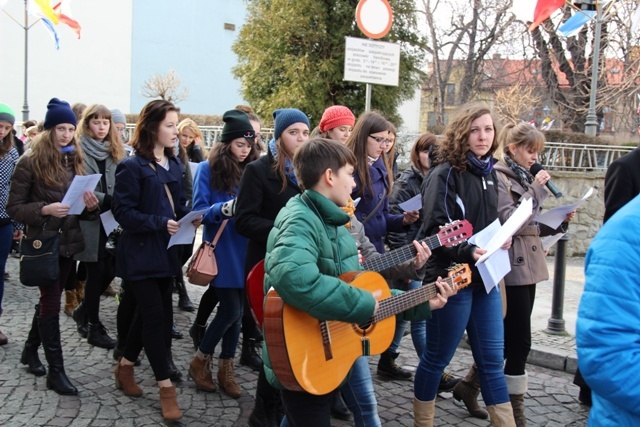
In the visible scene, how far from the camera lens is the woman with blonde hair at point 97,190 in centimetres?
571

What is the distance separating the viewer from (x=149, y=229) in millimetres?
4230

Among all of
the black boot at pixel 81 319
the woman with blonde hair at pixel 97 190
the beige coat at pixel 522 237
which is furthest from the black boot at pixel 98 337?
the beige coat at pixel 522 237

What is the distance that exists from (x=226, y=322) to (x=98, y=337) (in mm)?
1661

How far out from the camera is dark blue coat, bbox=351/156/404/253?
4.69 m

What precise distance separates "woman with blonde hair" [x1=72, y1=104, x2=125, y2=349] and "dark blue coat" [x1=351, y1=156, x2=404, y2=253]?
2334 millimetres

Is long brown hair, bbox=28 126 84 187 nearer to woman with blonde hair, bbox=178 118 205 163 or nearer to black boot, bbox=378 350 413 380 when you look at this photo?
woman with blonde hair, bbox=178 118 205 163

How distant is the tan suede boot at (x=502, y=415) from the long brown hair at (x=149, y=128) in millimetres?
2680

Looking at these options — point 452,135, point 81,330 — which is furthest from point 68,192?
point 452,135

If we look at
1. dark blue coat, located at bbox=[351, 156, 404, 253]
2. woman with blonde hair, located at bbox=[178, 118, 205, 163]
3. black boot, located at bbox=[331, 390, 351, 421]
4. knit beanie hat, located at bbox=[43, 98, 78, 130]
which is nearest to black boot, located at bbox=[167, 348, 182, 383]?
black boot, located at bbox=[331, 390, 351, 421]

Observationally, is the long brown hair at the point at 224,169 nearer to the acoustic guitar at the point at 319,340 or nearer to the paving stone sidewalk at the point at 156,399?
the paving stone sidewalk at the point at 156,399

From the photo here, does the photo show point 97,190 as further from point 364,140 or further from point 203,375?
point 364,140

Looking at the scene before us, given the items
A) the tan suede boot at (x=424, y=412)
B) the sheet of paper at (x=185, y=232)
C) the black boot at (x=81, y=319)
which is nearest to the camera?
the tan suede boot at (x=424, y=412)

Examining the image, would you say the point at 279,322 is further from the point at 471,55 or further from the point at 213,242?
the point at 471,55

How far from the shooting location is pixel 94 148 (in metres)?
5.77
